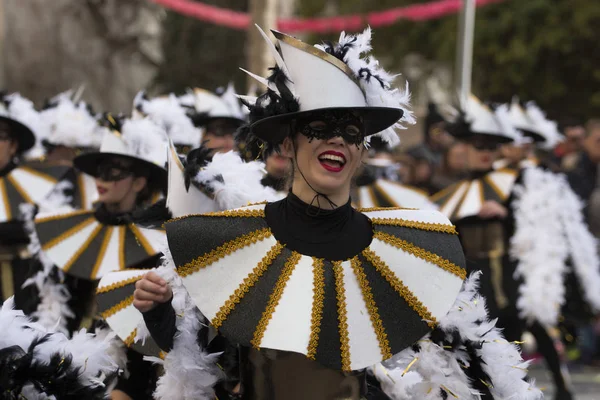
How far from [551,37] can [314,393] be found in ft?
59.7

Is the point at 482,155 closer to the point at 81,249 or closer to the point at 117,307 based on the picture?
the point at 81,249

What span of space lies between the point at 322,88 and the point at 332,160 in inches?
9.8

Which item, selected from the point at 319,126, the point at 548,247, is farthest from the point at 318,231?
the point at 548,247

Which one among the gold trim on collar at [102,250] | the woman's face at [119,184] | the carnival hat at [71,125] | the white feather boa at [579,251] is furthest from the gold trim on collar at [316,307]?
the white feather boa at [579,251]

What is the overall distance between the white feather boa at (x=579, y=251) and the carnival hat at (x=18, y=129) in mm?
4192

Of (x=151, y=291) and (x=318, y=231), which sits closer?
(x=151, y=291)

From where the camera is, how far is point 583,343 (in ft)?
31.6

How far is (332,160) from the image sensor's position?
3080 millimetres

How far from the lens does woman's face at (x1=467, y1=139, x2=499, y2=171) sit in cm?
718

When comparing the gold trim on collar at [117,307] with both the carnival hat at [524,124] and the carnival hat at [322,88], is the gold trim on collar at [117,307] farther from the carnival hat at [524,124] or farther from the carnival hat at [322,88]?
the carnival hat at [524,124]

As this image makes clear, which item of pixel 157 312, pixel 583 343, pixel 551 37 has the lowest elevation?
pixel 583 343

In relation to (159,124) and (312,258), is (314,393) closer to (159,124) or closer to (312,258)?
(312,258)

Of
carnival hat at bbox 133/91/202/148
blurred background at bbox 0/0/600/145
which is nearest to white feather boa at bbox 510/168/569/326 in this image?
carnival hat at bbox 133/91/202/148

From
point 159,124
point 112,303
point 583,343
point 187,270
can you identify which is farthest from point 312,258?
point 583,343
